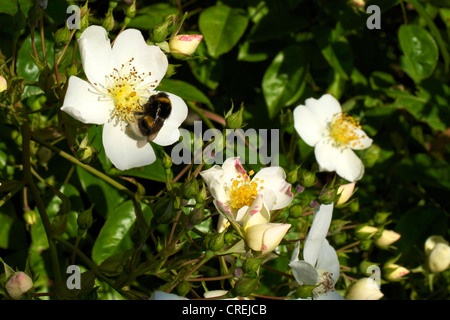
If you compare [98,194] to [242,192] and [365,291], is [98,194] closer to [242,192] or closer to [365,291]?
[242,192]

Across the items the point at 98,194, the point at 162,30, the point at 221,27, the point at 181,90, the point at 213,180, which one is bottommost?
the point at 98,194

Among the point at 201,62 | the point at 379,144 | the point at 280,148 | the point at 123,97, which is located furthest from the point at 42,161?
the point at 379,144

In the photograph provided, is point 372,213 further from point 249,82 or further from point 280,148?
point 249,82

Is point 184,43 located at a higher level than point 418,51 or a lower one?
higher

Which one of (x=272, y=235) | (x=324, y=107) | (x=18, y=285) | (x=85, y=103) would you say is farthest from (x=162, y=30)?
(x=324, y=107)

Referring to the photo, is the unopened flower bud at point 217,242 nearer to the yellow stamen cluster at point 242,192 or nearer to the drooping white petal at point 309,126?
the yellow stamen cluster at point 242,192

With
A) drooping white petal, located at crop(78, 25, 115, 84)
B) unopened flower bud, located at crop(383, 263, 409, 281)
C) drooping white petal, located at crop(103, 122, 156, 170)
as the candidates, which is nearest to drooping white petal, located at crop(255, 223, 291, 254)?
drooping white petal, located at crop(103, 122, 156, 170)
